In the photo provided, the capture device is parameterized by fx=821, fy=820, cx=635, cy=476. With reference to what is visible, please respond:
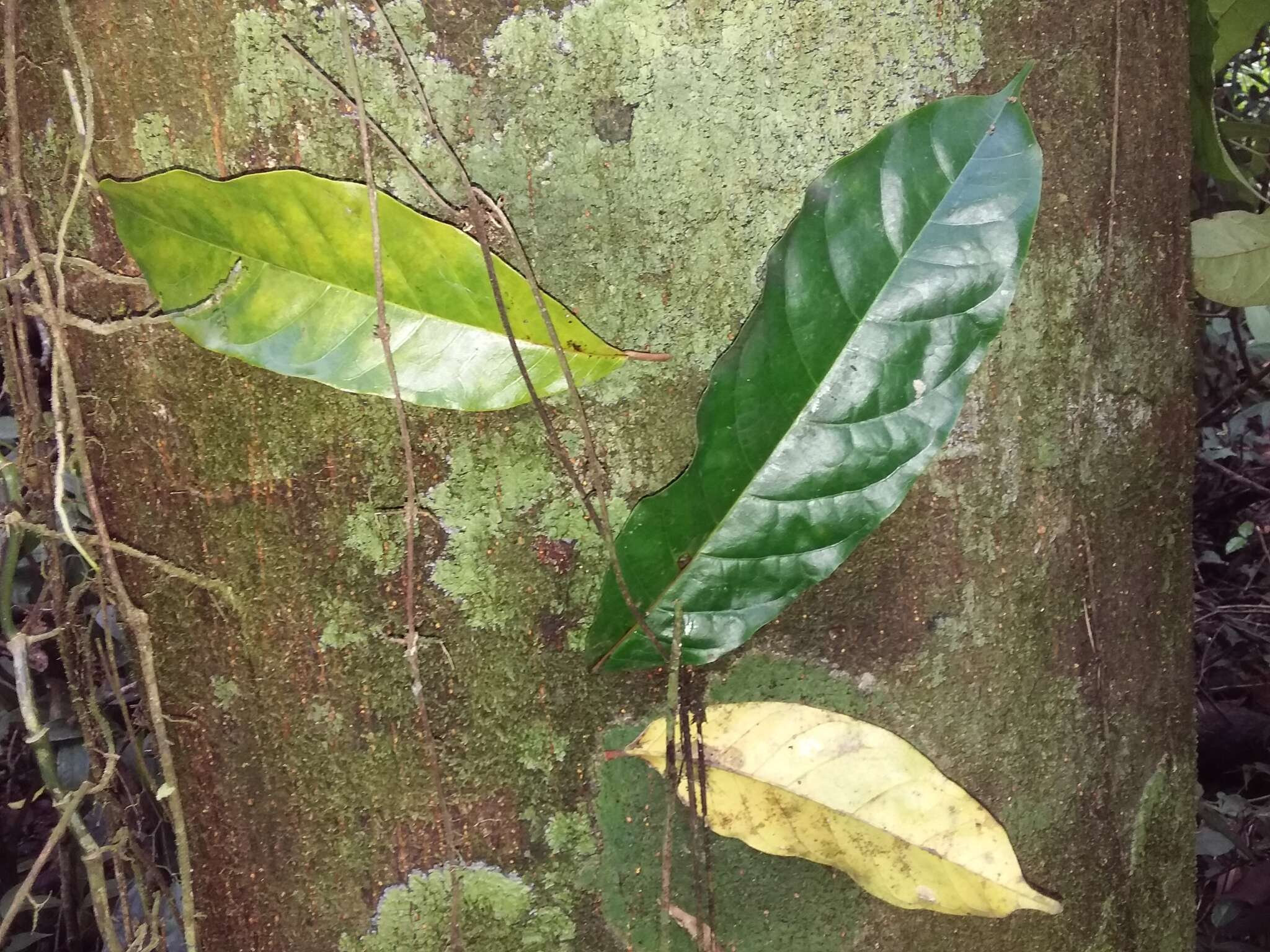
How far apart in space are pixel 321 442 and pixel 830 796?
0.52 meters

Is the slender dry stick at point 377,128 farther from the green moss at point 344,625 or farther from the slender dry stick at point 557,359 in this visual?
the green moss at point 344,625

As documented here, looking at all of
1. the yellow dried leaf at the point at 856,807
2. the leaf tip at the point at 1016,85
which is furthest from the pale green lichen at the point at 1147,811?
the leaf tip at the point at 1016,85

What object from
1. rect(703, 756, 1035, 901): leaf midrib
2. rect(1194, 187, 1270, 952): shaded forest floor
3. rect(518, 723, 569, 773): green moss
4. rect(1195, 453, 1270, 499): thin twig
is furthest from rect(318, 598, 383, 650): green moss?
rect(1195, 453, 1270, 499): thin twig

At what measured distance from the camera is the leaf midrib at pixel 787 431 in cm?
62

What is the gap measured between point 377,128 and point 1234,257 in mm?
935

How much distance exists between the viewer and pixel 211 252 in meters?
0.66

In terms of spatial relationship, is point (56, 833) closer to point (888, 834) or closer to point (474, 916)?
point (474, 916)

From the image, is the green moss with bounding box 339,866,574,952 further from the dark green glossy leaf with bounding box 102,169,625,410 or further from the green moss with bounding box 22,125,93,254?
the green moss with bounding box 22,125,93,254

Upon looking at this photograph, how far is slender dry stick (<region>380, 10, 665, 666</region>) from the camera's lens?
63 centimetres

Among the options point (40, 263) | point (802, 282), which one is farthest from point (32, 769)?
point (802, 282)

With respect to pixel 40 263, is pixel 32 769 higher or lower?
lower

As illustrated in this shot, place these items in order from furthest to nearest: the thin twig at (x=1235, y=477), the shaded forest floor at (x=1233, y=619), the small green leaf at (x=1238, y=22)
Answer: the thin twig at (x=1235, y=477)
the shaded forest floor at (x=1233, y=619)
the small green leaf at (x=1238, y=22)

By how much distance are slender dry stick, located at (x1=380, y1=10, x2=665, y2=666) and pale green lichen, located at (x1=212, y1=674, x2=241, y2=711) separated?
1.18 feet

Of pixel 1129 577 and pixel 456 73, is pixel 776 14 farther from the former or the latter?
pixel 1129 577
